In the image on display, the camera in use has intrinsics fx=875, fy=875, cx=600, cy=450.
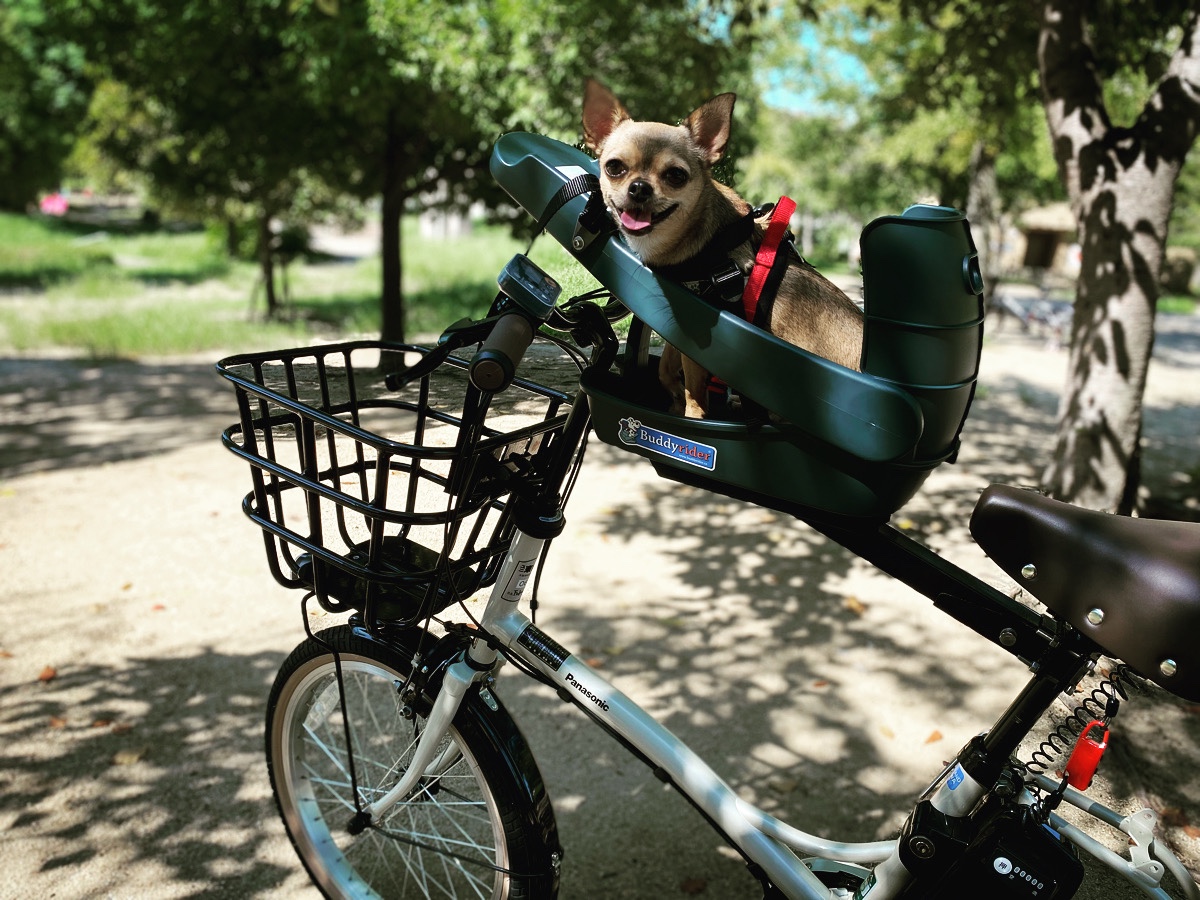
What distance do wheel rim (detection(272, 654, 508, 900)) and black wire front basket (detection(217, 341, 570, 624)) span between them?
29cm

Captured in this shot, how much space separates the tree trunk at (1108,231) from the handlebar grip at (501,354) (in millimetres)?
4327

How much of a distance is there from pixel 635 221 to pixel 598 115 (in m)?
0.42

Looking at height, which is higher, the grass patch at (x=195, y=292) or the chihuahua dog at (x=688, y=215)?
the chihuahua dog at (x=688, y=215)

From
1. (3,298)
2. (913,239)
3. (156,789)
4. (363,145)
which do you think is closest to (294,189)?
(363,145)

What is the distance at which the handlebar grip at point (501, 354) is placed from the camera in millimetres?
1394

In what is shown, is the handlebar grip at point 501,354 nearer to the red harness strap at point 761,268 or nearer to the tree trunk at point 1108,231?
the red harness strap at point 761,268

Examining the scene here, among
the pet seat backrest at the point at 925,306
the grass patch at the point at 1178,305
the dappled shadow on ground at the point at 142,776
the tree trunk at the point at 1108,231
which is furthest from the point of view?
the grass patch at the point at 1178,305

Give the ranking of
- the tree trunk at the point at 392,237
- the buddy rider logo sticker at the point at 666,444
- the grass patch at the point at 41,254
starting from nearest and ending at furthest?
the buddy rider logo sticker at the point at 666,444 → the tree trunk at the point at 392,237 → the grass patch at the point at 41,254

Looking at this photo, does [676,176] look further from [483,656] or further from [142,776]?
[142,776]

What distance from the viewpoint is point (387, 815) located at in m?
2.18

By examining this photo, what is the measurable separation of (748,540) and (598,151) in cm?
347

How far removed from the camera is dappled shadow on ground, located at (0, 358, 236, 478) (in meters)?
6.64

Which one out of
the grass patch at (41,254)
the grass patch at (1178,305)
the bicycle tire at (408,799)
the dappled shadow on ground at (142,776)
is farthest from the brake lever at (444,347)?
the grass patch at (1178,305)

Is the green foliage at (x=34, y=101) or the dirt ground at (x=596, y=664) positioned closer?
the dirt ground at (x=596, y=664)
